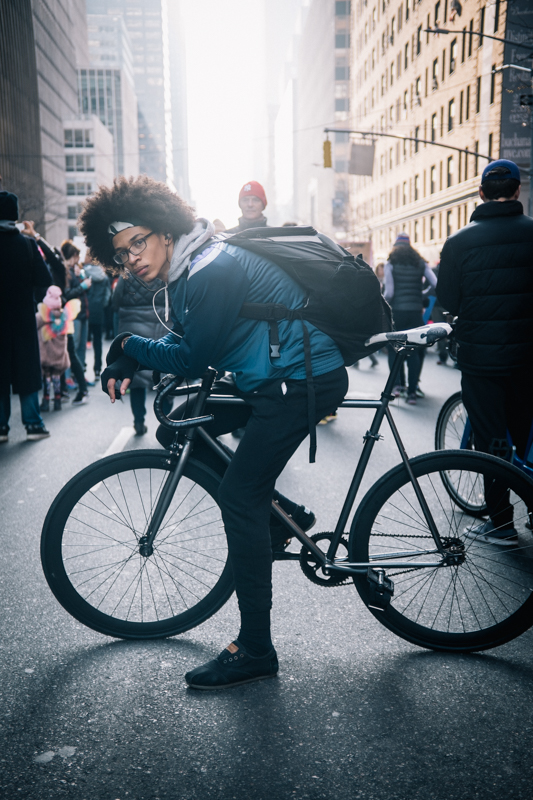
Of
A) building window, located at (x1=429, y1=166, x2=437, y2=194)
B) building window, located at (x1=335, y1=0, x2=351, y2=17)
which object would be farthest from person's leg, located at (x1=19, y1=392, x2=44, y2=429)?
building window, located at (x1=335, y1=0, x2=351, y2=17)

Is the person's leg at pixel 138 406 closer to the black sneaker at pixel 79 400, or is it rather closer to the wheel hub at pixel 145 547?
the black sneaker at pixel 79 400

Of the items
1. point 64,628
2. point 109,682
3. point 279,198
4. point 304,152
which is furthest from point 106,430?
point 279,198

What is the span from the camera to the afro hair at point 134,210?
2.71 meters

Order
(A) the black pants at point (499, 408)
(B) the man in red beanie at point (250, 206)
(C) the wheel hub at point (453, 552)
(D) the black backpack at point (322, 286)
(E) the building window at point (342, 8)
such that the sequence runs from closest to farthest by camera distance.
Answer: (D) the black backpack at point (322, 286) < (C) the wheel hub at point (453, 552) < (A) the black pants at point (499, 408) < (B) the man in red beanie at point (250, 206) < (E) the building window at point (342, 8)

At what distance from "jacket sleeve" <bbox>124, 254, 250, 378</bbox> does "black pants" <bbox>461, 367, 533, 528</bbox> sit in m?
2.15

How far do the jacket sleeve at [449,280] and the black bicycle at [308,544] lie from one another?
1492mm

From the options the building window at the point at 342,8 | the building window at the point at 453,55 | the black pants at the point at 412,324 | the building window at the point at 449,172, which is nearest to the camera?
the black pants at the point at 412,324

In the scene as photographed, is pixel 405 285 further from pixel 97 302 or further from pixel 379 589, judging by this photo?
pixel 379 589

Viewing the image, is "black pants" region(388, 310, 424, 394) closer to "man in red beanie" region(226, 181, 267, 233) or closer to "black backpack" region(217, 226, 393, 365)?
"man in red beanie" region(226, 181, 267, 233)

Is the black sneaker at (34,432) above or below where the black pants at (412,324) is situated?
below

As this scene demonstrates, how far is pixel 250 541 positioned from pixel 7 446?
5.08 metres

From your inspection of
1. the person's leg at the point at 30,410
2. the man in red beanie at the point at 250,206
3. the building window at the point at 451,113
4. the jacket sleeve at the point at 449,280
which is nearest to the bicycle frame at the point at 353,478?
the jacket sleeve at the point at 449,280

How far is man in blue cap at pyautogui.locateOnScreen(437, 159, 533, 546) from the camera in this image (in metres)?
4.07

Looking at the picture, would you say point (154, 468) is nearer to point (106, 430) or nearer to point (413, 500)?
point (413, 500)
